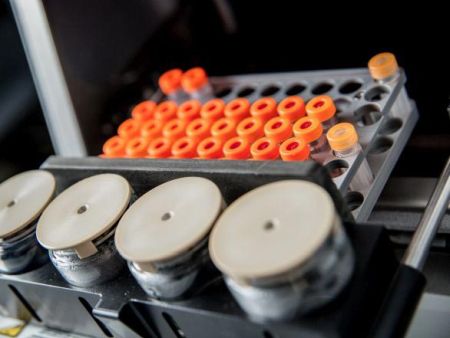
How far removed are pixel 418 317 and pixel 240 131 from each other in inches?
12.6

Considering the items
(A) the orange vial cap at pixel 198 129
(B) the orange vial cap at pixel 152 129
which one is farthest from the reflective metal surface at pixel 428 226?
(B) the orange vial cap at pixel 152 129

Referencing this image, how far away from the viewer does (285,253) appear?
0.51 metres

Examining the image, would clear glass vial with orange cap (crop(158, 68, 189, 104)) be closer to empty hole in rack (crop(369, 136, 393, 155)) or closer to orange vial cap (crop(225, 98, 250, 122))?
orange vial cap (crop(225, 98, 250, 122))

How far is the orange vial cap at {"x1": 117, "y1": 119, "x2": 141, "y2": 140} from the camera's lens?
99 centimetres

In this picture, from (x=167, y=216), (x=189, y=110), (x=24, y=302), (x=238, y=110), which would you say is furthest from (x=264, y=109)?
(x=24, y=302)

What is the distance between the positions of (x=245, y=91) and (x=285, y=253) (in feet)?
1.89

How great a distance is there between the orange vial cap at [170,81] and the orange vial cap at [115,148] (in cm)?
13

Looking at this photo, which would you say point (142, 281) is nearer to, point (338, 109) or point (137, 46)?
point (338, 109)

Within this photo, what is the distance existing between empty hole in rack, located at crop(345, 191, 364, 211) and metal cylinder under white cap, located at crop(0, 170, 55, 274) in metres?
0.36

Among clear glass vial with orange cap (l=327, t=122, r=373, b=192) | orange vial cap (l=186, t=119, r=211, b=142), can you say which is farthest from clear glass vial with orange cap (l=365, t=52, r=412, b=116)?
orange vial cap (l=186, t=119, r=211, b=142)

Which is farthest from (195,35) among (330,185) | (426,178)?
(330,185)

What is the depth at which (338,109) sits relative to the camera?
90 cm

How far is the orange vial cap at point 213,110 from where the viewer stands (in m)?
0.93

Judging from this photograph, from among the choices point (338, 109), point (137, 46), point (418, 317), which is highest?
point (137, 46)
